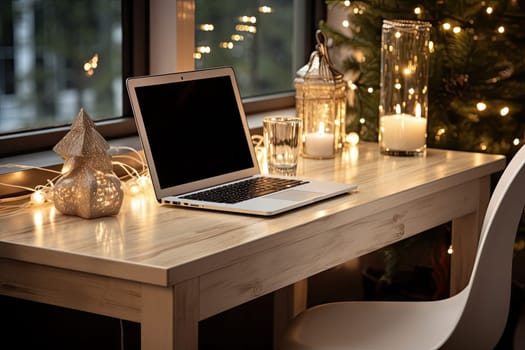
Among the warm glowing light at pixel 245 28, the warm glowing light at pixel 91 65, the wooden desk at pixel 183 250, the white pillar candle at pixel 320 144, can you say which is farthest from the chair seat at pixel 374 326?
the warm glowing light at pixel 245 28

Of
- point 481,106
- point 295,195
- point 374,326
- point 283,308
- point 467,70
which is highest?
point 467,70

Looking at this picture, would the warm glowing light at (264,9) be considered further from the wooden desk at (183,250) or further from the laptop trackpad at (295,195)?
the laptop trackpad at (295,195)

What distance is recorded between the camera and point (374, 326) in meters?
1.92

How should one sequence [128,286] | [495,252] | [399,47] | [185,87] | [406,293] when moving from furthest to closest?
[406,293], [399,47], [185,87], [495,252], [128,286]

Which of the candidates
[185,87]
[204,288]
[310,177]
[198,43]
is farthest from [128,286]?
[198,43]

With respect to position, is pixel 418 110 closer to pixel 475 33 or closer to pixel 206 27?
pixel 475 33

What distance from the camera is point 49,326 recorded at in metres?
2.22

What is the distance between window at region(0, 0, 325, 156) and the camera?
7.38 feet

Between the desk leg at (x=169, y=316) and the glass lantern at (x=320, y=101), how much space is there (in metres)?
1.00

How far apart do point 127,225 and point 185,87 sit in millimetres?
405

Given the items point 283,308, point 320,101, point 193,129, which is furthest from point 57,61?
point 283,308

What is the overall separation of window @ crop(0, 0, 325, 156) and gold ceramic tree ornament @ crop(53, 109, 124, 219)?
0.50 metres

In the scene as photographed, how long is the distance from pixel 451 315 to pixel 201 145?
0.62m

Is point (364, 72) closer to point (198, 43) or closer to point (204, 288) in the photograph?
point (198, 43)
